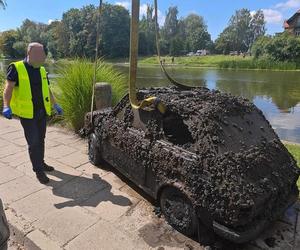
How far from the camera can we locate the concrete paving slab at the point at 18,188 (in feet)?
15.5

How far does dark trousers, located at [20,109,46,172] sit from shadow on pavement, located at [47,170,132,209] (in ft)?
1.27

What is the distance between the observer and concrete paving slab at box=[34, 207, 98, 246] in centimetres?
384

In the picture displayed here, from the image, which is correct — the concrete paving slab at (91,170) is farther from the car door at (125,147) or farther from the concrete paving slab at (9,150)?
the concrete paving slab at (9,150)

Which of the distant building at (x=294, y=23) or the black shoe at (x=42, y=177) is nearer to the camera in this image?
the black shoe at (x=42, y=177)

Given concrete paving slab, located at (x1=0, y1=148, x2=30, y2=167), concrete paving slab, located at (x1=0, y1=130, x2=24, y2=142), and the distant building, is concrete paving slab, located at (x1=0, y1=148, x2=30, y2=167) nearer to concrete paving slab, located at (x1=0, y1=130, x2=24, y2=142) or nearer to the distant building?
concrete paving slab, located at (x1=0, y1=130, x2=24, y2=142)

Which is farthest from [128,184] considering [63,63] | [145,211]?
[63,63]

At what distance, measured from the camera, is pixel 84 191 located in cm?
494

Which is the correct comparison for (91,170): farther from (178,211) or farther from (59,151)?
(178,211)

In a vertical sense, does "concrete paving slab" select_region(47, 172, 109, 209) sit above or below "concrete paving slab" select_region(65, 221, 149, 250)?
below

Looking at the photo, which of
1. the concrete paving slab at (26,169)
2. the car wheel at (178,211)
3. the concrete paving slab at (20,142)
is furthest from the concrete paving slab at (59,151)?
the car wheel at (178,211)

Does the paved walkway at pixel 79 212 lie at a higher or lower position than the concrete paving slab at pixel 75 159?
higher

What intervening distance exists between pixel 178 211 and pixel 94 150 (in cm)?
238

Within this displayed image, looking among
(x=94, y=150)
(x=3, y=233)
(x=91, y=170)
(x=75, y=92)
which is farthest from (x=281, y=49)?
(x=3, y=233)

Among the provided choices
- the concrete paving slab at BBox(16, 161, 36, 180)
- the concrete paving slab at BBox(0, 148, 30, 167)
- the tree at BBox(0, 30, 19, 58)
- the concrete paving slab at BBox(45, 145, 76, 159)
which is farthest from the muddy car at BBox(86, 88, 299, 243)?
the tree at BBox(0, 30, 19, 58)
